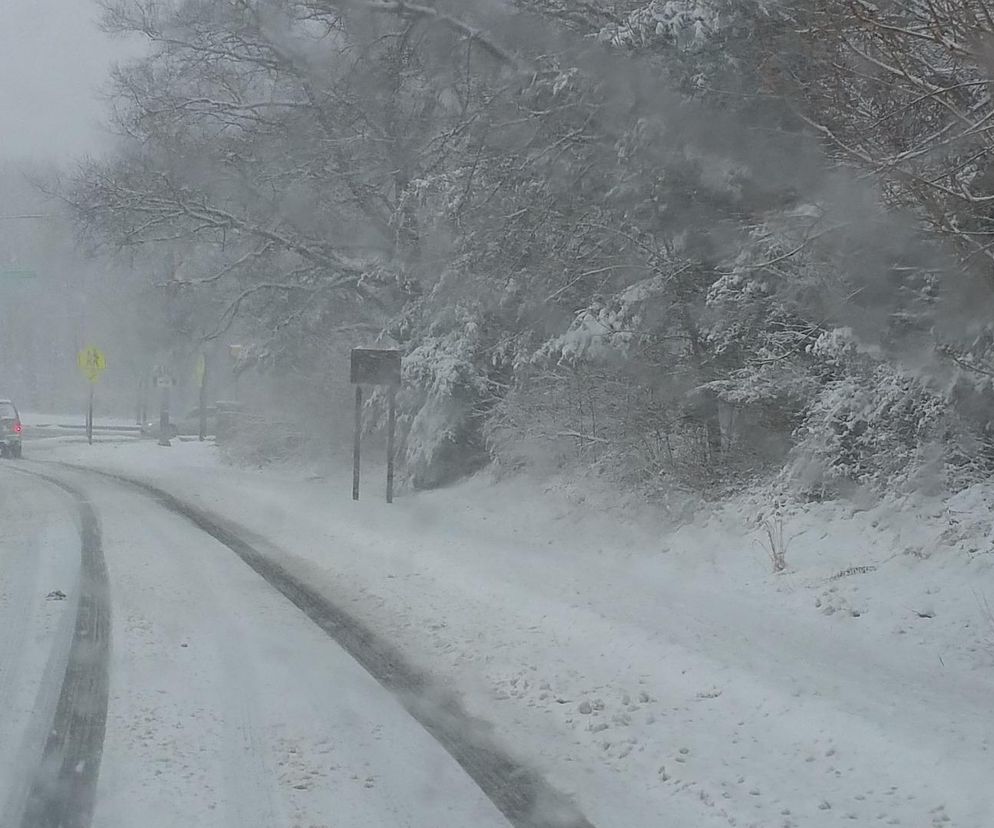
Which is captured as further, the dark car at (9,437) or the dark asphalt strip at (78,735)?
the dark car at (9,437)

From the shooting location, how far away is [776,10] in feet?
37.5

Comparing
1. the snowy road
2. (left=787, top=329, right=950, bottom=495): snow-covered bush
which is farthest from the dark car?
(left=787, top=329, right=950, bottom=495): snow-covered bush

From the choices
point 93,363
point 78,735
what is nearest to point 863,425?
point 78,735

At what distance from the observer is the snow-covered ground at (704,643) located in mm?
5613

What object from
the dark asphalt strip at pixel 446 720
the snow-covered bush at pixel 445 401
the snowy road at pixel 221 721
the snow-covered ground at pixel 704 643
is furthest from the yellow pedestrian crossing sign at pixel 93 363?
the snowy road at pixel 221 721

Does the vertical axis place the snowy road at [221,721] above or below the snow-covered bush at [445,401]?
below

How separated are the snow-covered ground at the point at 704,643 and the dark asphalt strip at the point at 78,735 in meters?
0.21

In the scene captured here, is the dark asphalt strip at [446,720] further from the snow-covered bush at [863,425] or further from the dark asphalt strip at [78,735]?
the snow-covered bush at [863,425]

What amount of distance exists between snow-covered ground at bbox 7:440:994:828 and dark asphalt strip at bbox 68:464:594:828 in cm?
14

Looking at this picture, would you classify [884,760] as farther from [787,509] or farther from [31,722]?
[787,509]

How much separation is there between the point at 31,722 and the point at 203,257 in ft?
68.0

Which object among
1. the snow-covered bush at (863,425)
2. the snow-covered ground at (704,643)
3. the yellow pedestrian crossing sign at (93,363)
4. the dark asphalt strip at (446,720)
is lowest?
the dark asphalt strip at (446,720)

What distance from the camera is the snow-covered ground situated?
18.4 ft

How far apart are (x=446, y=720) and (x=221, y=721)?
1.29 metres
